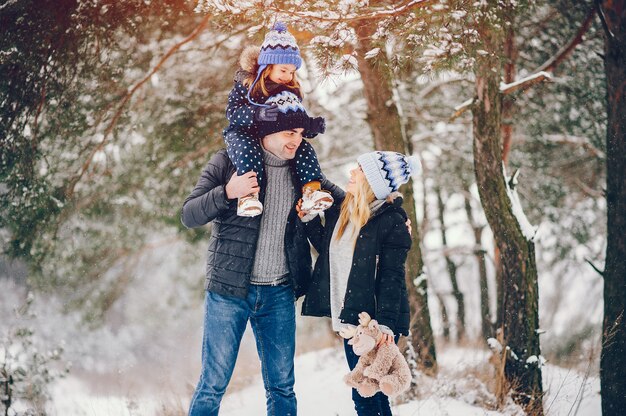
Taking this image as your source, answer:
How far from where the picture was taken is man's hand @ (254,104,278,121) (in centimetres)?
273

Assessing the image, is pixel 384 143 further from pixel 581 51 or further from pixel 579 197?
pixel 579 197

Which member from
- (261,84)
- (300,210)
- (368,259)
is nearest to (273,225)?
(300,210)

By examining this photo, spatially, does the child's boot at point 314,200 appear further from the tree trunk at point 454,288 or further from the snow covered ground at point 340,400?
the tree trunk at point 454,288

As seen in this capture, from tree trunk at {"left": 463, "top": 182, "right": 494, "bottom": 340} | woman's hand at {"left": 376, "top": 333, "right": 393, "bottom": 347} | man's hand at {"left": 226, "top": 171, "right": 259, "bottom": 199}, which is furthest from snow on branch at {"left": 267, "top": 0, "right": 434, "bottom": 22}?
tree trunk at {"left": 463, "top": 182, "right": 494, "bottom": 340}

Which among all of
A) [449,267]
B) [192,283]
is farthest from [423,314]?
[449,267]

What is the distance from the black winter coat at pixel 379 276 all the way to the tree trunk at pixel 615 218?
2628 mm

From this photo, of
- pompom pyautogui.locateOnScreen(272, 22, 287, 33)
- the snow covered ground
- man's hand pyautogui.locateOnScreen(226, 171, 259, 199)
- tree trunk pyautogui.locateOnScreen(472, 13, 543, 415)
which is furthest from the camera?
tree trunk pyautogui.locateOnScreen(472, 13, 543, 415)

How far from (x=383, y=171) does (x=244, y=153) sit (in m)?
0.78

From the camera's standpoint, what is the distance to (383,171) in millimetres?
2867

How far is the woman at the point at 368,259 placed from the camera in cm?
274

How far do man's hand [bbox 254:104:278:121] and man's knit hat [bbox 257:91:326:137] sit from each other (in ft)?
0.09

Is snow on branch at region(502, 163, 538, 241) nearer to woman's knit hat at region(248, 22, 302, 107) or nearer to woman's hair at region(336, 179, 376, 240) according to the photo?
woman's hair at region(336, 179, 376, 240)

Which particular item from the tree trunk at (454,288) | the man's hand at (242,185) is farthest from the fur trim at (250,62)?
the tree trunk at (454,288)

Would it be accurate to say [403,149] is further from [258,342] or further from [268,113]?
[258,342]
